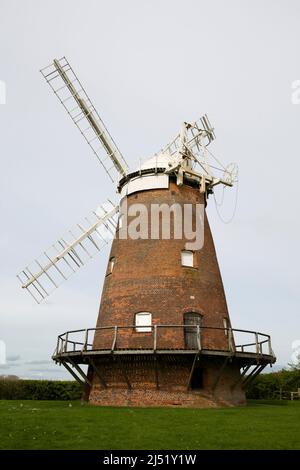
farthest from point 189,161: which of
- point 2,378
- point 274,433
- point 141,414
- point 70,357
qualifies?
point 2,378

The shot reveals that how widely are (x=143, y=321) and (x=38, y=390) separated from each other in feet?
49.6

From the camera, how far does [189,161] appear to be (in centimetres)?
2039

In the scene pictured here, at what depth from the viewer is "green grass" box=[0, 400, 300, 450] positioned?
28.5ft

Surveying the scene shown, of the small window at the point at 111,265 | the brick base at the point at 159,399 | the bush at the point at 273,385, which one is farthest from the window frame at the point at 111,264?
the bush at the point at 273,385

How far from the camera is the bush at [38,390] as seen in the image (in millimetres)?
27875

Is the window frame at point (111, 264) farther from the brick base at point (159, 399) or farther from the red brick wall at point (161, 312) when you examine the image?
the brick base at point (159, 399)

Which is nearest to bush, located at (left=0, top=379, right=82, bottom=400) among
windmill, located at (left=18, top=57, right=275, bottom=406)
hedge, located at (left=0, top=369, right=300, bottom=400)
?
hedge, located at (left=0, top=369, right=300, bottom=400)

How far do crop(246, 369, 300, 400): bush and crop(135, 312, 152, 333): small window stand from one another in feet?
52.1

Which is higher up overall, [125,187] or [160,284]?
[125,187]

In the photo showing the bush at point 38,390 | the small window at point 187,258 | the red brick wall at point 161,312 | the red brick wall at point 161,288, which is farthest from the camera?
the bush at point 38,390

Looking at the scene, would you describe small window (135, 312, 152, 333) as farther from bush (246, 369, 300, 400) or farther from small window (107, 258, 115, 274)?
bush (246, 369, 300, 400)

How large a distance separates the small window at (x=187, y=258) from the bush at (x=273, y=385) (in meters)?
15.1
